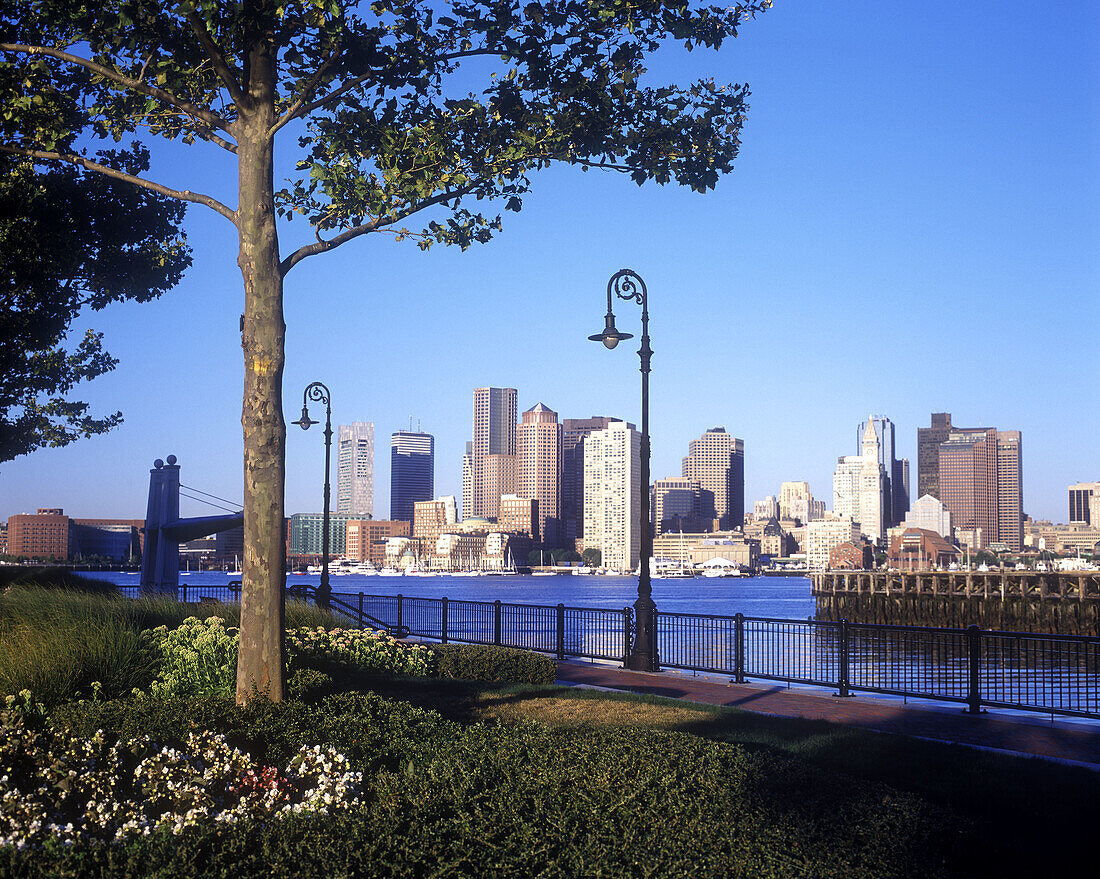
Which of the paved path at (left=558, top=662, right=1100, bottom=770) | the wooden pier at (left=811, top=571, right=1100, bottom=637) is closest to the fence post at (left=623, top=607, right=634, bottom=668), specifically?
the paved path at (left=558, top=662, right=1100, bottom=770)

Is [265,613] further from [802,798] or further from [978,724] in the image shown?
[978,724]

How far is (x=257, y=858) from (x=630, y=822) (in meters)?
2.25

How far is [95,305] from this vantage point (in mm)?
20297

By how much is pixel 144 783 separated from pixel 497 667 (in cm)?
941

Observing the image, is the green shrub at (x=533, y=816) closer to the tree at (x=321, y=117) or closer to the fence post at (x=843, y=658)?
the tree at (x=321, y=117)

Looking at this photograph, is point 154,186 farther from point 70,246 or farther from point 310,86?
point 70,246

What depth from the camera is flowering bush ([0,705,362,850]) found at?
630 cm

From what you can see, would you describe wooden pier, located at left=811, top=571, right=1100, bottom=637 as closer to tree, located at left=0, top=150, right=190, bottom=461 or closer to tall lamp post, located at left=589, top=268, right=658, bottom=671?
tall lamp post, located at left=589, top=268, right=658, bottom=671

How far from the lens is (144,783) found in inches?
275

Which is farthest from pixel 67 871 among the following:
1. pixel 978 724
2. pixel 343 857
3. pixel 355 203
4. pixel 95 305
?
pixel 95 305

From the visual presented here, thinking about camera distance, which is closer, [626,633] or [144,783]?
[144,783]

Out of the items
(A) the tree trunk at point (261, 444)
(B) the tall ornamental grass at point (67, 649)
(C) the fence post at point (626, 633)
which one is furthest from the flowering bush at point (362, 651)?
(C) the fence post at point (626, 633)

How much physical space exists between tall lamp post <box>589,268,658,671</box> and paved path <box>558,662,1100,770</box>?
0.54m

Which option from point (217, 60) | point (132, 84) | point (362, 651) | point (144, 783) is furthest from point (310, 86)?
point (362, 651)
